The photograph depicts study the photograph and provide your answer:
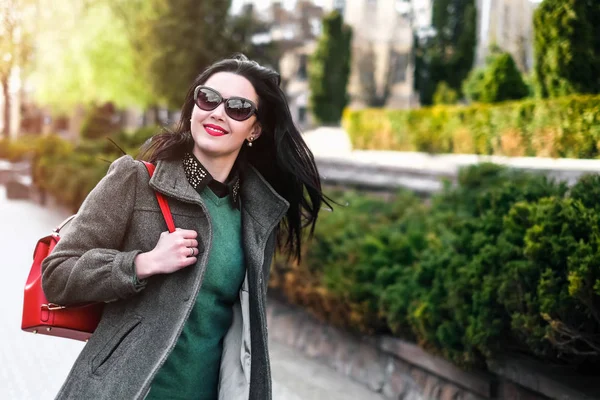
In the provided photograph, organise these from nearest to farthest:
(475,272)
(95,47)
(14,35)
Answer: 1. (475,272)
2. (95,47)
3. (14,35)

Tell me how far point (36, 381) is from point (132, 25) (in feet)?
70.6

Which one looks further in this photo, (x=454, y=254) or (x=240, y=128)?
(x=454, y=254)

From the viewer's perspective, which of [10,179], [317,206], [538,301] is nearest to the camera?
[317,206]

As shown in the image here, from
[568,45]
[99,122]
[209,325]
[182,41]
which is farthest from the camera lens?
[99,122]

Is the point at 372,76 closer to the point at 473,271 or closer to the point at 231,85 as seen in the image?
the point at 473,271

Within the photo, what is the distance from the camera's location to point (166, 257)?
Answer: 2.39 m

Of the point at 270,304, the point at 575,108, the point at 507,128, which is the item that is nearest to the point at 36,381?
the point at 270,304

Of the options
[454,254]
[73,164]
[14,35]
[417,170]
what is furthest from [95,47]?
[454,254]

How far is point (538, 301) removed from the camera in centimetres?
429

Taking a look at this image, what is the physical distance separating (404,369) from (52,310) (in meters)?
3.72

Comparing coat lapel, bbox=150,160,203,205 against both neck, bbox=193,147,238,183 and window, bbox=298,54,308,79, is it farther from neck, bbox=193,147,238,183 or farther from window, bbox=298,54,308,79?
window, bbox=298,54,308,79

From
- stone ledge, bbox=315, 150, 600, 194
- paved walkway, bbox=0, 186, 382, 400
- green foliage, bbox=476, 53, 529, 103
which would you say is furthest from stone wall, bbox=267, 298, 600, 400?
green foliage, bbox=476, 53, 529, 103

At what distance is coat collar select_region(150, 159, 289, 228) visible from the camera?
8.29 feet

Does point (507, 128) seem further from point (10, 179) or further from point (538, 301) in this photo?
point (10, 179)
